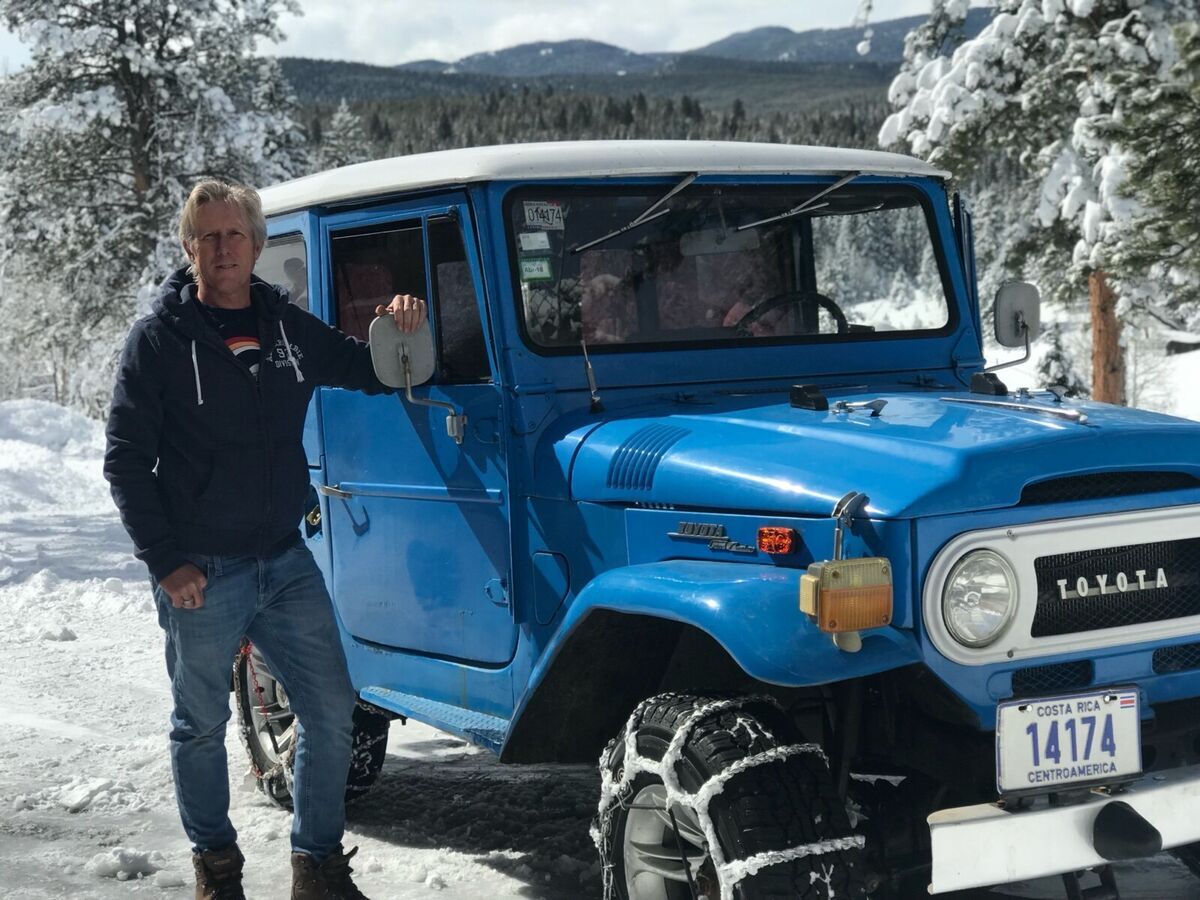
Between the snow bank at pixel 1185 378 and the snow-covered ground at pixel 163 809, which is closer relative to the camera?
the snow-covered ground at pixel 163 809

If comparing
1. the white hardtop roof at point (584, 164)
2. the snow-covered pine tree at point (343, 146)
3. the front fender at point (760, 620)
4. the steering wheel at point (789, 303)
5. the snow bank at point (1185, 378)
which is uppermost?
the snow-covered pine tree at point (343, 146)

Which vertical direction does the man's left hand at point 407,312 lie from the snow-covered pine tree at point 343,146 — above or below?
below

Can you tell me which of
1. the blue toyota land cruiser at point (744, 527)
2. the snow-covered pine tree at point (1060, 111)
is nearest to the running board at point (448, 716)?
the blue toyota land cruiser at point (744, 527)

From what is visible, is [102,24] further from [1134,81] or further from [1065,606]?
[1065,606]

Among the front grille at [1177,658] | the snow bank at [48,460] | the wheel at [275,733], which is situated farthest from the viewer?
the snow bank at [48,460]

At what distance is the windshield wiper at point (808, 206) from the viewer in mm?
4430

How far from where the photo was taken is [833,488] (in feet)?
10.6

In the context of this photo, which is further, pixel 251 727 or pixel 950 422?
pixel 251 727

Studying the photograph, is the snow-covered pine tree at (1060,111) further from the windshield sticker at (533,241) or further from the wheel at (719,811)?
the wheel at (719,811)

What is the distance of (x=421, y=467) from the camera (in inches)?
170

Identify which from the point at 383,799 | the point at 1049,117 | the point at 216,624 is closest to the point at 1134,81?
the point at 1049,117

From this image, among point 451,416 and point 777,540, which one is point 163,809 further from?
point 777,540

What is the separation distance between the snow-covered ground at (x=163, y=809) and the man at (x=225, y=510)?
1.75 ft

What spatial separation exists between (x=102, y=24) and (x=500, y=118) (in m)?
78.1
